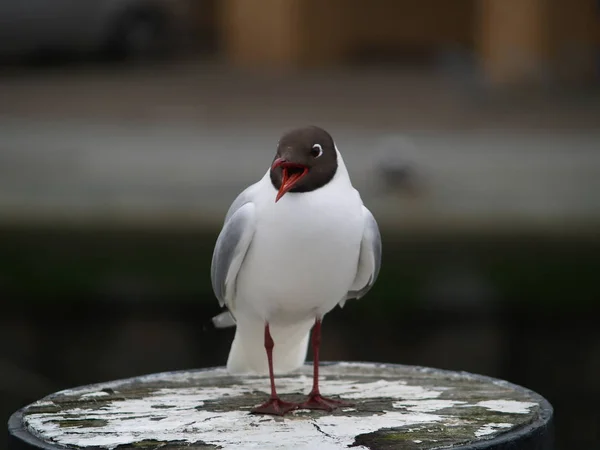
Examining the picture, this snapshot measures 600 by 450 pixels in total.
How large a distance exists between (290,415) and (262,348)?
1.35ft

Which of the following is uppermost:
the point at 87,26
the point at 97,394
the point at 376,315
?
the point at 87,26

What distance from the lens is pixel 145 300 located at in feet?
22.6

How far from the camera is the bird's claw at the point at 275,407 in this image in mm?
3117

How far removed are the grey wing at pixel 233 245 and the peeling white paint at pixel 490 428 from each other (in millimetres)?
718

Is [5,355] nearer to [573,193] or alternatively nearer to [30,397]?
[30,397]

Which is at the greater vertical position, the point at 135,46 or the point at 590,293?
the point at 135,46

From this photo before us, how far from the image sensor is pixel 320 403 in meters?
3.20

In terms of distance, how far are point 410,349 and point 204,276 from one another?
1164 mm

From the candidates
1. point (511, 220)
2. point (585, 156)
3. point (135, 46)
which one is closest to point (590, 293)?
point (511, 220)

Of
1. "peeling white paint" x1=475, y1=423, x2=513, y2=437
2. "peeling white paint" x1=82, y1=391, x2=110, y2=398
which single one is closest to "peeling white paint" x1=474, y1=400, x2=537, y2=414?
"peeling white paint" x1=475, y1=423, x2=513, y2=437

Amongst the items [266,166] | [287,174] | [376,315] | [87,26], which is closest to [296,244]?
[287,174]

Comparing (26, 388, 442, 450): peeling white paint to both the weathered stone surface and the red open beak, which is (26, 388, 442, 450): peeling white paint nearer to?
the weathered stone surface

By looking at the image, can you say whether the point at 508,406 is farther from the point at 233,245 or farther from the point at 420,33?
the point at 420,33

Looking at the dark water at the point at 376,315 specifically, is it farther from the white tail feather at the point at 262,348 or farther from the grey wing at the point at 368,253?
the grey wing at the point at 368,253
